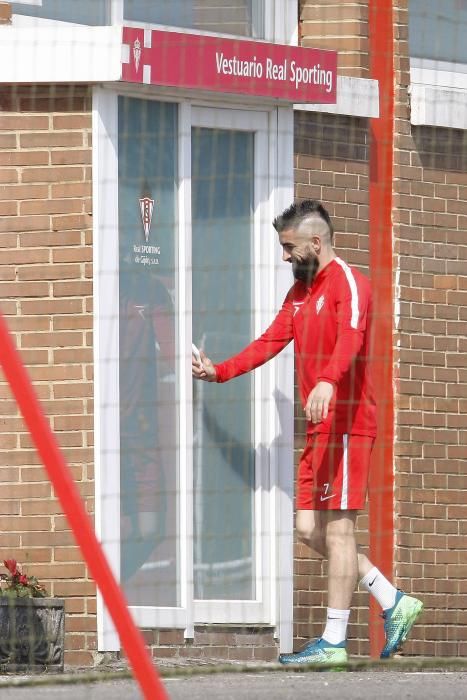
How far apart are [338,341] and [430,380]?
258cm

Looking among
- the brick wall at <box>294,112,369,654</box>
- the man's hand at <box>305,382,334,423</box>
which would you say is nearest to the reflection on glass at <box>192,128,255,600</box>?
the brick wall at <box>294,112,369,654</box>

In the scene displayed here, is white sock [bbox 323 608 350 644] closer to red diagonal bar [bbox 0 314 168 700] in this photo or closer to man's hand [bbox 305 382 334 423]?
man's hand [bbox 305 382 334 423]

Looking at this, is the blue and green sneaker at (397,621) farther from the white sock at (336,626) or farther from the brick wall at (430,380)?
the brick wall at (430,380)

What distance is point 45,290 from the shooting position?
38.9 ft

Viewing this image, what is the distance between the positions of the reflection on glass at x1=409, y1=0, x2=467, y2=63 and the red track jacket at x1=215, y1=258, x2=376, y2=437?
253cm

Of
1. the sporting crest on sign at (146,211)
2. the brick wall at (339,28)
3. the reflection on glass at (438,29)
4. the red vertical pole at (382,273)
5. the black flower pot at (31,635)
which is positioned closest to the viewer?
the black flower pot at (31,635)

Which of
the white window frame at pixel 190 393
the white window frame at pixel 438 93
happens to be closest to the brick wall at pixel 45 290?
the white window frame at pixel 190 393

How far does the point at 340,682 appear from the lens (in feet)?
32.7

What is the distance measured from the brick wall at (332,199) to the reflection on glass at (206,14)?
→ 0.56 m

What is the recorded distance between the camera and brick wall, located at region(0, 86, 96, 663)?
38.5 feet

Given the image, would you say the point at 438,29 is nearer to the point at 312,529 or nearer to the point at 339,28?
the point at 339,28

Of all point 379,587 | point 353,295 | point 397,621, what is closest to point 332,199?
point 353,295

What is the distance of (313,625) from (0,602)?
6.95 ft

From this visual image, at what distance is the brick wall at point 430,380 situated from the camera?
1275cm
